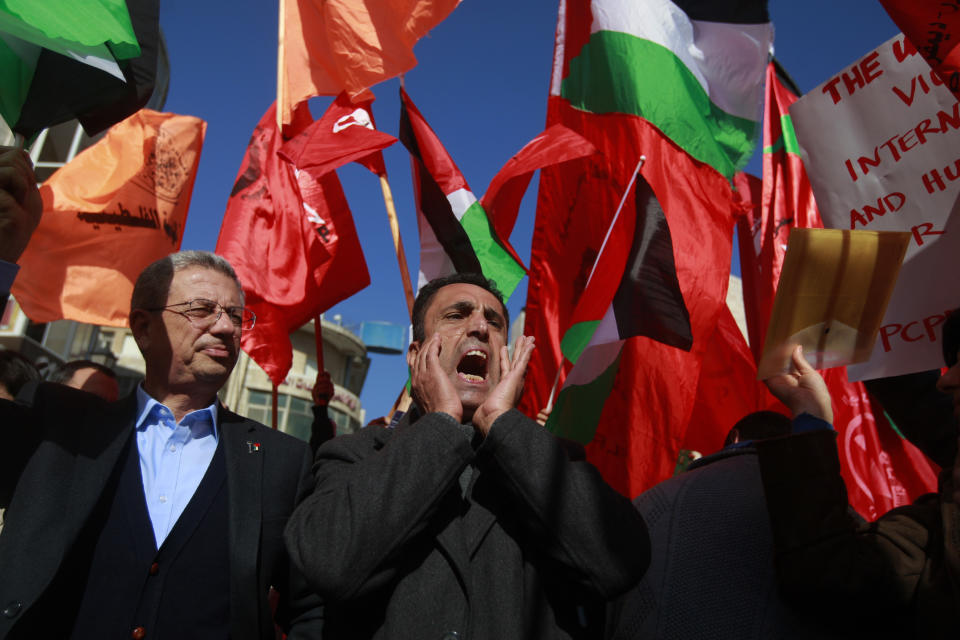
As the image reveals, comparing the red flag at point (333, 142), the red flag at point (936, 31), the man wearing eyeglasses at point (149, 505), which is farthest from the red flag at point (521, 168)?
the man wearing eyeglasses at point (149, 505)

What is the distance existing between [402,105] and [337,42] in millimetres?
590

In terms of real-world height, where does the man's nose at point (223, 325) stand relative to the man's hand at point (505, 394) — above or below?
above

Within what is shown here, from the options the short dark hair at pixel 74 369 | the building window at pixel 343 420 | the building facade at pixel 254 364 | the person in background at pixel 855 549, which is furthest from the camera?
the building window at pixel 343 420

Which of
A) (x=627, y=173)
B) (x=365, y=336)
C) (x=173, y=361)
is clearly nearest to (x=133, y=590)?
(x=173, y=361)

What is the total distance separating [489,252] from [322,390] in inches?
54.5

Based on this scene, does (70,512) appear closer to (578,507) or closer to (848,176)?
(578,507)

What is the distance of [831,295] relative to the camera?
6.57 ft

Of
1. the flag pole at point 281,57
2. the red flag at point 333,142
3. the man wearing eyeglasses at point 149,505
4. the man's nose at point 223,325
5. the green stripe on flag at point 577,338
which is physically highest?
the flag pole at point 281,57

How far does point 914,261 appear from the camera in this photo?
A: 252cm

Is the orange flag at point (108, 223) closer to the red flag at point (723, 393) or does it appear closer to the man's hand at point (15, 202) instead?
the man's hand at point (15, 202)

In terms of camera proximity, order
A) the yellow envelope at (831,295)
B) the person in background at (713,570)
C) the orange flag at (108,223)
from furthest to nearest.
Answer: the orange flag at (108,223) < the yellow envelope at (831,295) < the person in background at (713,570)

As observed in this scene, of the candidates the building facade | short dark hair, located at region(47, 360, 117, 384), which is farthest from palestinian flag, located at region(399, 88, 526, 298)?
the building facade

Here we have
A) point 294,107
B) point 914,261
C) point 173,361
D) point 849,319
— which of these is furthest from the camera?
point 294,107

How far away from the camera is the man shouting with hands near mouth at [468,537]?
5.18ft
